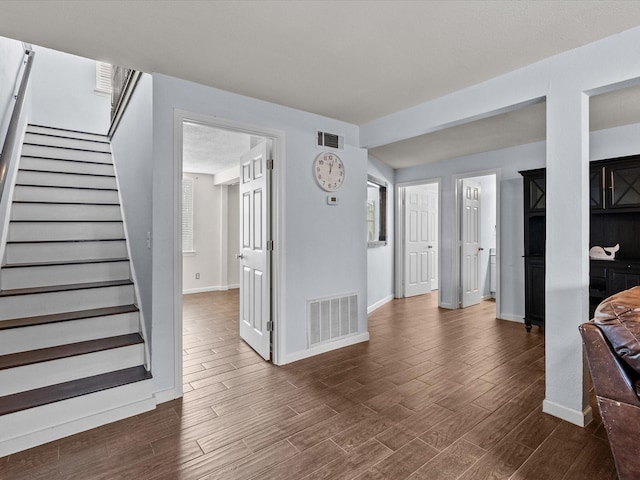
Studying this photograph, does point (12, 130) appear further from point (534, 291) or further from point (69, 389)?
point (534, 291)

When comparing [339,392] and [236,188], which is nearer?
[339,392]

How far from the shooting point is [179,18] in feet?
5.96

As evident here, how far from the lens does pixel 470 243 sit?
5.56m

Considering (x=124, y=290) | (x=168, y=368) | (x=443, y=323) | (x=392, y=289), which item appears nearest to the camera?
(x=168, y=368)

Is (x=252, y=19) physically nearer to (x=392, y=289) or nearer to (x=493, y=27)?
(x=493, y=27)

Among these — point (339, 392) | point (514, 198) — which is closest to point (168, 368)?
point (339, 392)

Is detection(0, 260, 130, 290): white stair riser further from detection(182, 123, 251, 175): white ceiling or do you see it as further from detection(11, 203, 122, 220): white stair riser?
detection(182, 123, 251, 175): white ceiling

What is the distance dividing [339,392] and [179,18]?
2.62 m

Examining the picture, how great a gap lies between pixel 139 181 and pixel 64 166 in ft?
5.81

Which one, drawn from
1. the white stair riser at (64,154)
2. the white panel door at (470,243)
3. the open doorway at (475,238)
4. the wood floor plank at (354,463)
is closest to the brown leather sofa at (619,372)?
the wood floor plank at (354,463)

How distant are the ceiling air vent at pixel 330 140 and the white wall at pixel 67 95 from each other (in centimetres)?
403

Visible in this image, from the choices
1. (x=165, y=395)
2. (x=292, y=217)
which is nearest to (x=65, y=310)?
(x=165, y=395)

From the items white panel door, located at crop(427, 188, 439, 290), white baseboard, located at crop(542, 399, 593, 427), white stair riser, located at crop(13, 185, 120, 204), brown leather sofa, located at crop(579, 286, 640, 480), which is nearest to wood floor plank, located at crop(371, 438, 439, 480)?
brown leather sofa, located at crop(579, 286, 640, 480)

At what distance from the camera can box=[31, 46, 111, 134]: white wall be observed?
16.0 ft
